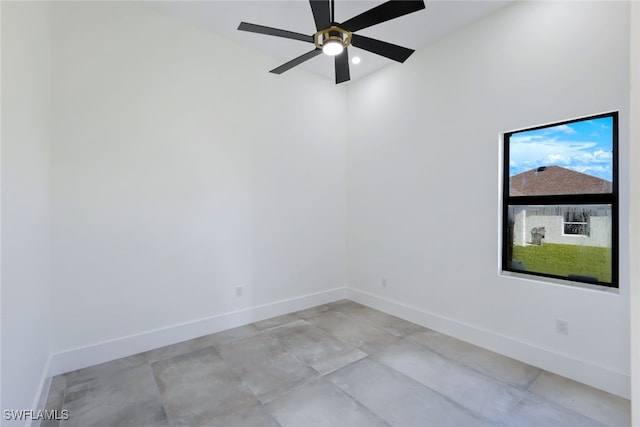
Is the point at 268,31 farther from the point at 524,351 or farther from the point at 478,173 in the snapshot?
the point at 524,351

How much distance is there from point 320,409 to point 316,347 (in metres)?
0.93

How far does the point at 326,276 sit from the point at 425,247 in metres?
1.55

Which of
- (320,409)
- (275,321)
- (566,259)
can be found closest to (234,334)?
(275,321)

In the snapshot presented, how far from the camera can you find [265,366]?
282 centimetres

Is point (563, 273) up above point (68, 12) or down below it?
below

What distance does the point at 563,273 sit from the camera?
2.77 metres

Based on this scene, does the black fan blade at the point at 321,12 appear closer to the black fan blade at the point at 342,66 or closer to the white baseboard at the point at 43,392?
the black fan blade at the point at 342,66

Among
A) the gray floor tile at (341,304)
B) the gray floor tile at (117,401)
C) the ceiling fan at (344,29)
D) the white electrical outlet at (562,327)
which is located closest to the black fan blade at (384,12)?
the ceiling fan at (344,29)

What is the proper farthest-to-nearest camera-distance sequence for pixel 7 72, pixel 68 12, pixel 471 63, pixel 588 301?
pixel 471 63 → pixel 68 12 → pixel 588 301 → pixel 7 72

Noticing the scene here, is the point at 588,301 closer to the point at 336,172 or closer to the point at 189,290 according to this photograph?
the point at 336,172

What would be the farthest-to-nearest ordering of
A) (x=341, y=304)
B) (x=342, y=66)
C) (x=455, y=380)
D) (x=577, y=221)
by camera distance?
(x=341, y=304), (x=342, y=66), (x=577, y=221), (x=455, y=380)

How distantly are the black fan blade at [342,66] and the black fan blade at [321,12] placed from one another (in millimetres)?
419

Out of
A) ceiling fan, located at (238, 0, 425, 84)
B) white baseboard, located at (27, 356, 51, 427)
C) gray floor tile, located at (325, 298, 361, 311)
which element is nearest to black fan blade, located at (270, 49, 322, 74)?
ceiling fan, located at (238, 0, 425, 84)

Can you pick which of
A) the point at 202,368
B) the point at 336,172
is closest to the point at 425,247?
the point at 336,172
